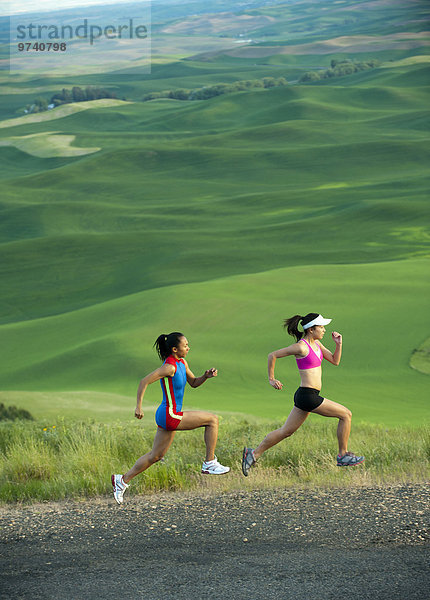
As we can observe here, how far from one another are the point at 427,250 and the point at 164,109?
348ft

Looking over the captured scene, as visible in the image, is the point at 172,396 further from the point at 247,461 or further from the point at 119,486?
the point at 247,461

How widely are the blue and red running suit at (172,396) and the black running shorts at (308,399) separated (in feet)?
3.76

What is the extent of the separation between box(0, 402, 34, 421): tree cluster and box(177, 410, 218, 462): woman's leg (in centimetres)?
1008

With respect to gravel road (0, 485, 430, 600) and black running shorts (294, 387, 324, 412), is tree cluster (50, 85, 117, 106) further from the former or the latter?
gravel road (0, 485, 430, 600)

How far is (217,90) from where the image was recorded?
157 m

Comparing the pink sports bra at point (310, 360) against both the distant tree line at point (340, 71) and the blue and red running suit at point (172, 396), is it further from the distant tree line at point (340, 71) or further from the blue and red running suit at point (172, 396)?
the distant tree line at point (340, 71)

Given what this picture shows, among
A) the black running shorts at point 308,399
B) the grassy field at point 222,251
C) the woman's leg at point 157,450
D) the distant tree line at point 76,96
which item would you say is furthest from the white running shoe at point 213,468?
the distant tree line at point 76,96

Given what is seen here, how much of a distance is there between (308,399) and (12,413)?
448 inches

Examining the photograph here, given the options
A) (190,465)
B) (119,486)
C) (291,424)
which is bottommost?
(190,465)

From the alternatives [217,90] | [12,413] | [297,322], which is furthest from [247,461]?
[217,90]

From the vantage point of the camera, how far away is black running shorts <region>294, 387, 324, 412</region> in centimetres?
767

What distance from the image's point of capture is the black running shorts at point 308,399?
767cm

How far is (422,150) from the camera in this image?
83562 mm

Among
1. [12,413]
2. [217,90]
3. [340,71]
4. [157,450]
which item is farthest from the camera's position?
A: [340,71]
